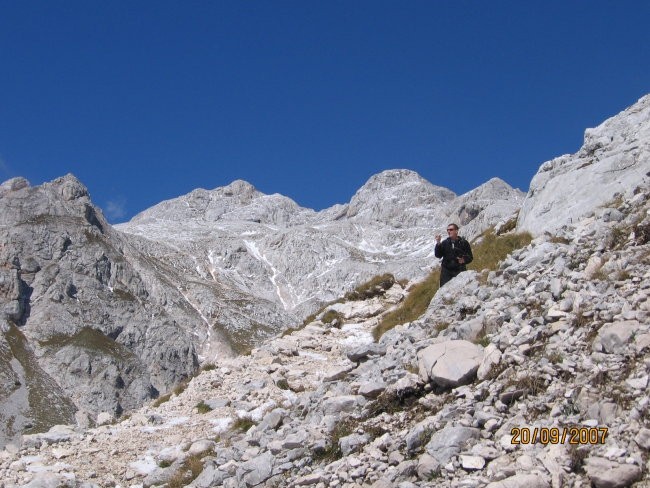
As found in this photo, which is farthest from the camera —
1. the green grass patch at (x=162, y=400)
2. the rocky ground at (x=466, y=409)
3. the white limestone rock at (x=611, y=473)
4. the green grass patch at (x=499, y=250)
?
the green grass patch at (x=162, y=400)

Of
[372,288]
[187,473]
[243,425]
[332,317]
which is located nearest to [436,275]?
[332,317]

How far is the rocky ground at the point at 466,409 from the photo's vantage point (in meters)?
8.73

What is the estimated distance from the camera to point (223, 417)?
1819 centimetres

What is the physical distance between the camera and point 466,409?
10.3 metres

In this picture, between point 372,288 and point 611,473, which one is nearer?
point 611,473

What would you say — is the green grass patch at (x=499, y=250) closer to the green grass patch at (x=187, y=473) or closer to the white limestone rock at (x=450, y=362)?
the white limestone rock at (x=450, y=362)

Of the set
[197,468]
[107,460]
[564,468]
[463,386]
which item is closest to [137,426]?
[107,460]

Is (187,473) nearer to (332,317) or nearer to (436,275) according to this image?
(436,275)

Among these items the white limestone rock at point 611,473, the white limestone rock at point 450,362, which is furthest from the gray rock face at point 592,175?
the white limestone rock at point 611,473

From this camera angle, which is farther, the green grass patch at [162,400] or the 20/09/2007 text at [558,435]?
the green grass patch at [162,400]

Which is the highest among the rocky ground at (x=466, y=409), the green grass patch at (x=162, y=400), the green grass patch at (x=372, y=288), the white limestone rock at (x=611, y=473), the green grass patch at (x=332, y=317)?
the green grass patch at (x=372, y=288)
